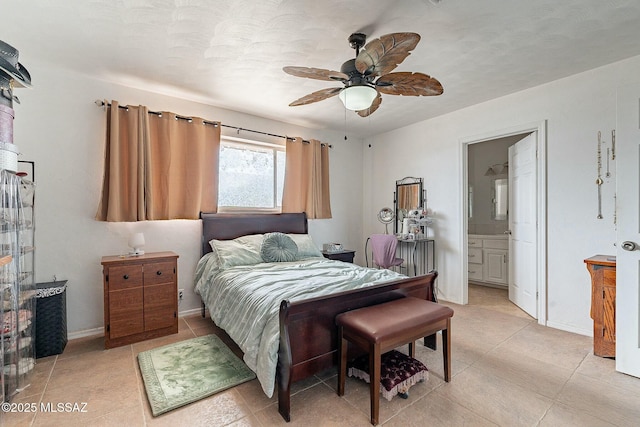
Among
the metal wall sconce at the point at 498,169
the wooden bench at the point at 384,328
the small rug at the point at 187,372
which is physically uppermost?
the metal wall sconce at the point at 498,169

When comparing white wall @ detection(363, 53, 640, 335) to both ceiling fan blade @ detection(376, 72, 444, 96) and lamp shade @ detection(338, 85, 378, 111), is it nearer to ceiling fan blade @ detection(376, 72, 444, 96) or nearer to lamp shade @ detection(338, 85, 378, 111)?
ceiling fan blade @ detection(376, 72, 444, 96)

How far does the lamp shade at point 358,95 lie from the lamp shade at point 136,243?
2.49 metres

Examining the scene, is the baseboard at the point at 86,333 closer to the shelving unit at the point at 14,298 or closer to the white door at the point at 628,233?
the shelving unit at the point at 14,298

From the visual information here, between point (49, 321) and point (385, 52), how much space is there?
3479mm

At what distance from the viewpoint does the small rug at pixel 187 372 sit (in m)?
1.89

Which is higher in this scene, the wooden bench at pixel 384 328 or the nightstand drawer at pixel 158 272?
the nightstand drawer at pixel 158 272

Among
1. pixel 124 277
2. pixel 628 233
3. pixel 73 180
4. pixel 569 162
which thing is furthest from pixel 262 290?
pixel 569 162

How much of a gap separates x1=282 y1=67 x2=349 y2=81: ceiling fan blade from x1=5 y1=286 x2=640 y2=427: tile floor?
228 cm

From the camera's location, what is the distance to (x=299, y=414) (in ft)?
5.74

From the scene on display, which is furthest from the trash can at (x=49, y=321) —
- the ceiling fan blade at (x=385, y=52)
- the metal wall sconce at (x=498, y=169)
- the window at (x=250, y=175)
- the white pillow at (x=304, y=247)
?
Answer: the metal wall sconce at (x=498, y=169)

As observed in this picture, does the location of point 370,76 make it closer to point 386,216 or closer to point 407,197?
point 407,197

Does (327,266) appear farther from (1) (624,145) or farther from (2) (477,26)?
(1) (624,145)

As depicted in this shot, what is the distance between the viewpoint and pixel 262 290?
7.30ft

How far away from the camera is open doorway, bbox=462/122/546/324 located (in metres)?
3.21
